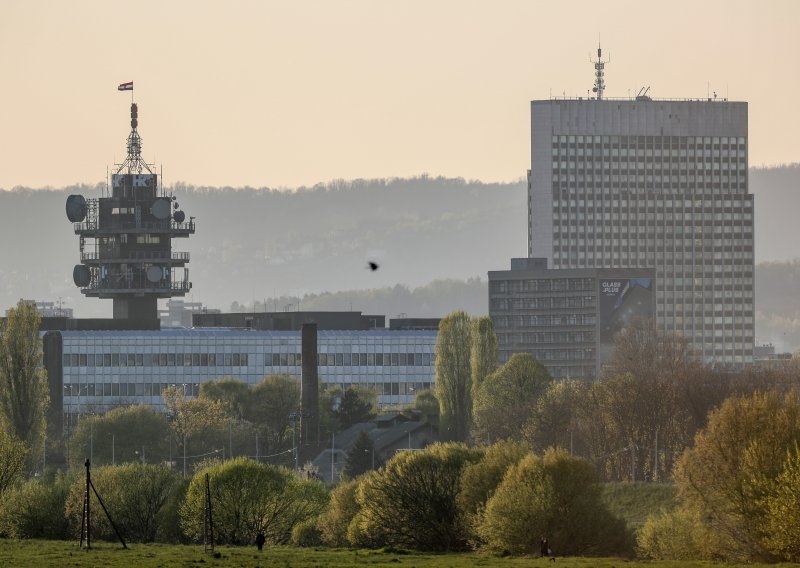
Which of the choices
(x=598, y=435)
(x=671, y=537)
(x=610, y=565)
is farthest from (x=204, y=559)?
(x=598, y=435)

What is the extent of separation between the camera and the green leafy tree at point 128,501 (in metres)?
136

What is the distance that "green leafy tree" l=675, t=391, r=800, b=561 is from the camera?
374 ft

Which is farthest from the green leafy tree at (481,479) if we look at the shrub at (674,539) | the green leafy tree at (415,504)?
the shrub at (674,539)

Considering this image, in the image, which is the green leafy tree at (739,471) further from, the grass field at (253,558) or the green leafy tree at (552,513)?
the grass field at (253,558)

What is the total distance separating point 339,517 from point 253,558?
26241mm

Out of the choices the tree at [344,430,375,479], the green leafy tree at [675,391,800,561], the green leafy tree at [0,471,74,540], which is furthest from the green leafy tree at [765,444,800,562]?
the tree at [344,430,375,479]

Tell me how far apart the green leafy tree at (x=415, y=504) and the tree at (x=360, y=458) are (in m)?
50.2

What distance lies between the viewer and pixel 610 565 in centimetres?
10281

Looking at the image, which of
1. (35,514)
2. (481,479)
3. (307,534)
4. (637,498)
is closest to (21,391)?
(35,514)

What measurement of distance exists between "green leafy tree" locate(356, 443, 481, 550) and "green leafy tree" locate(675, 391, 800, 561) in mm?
16141

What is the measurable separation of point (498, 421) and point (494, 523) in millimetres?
76425

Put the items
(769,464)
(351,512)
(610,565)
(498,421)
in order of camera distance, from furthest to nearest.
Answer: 1. (498,421)
2. (351,512)
3. (769,464)
4. (610,565)

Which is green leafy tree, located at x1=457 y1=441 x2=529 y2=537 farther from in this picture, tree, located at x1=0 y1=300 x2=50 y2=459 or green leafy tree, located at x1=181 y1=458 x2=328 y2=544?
tree, located at x1=0 y1=300 x2=50 y2=459

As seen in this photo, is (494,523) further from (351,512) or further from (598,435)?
(598,435)
